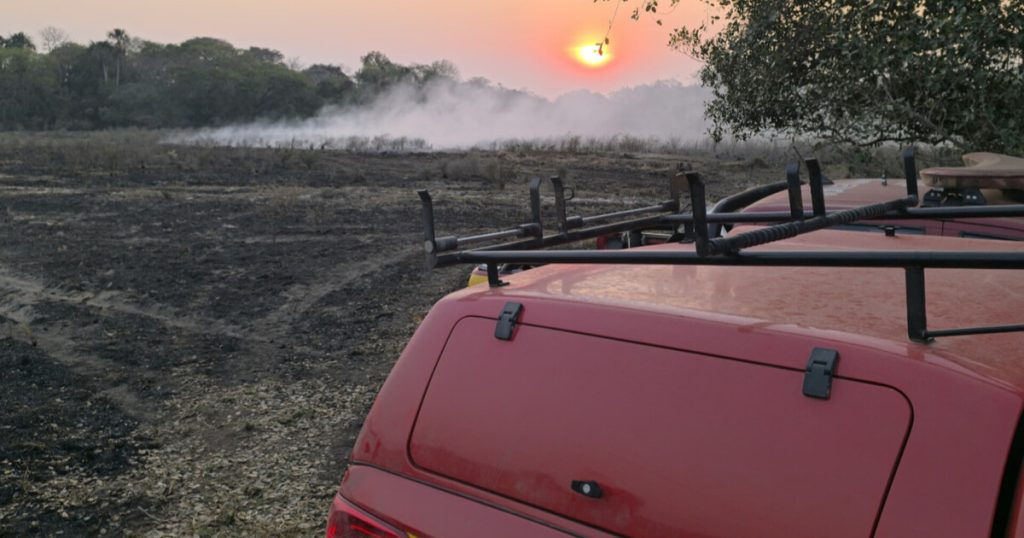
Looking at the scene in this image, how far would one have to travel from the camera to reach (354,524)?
7.00 feet

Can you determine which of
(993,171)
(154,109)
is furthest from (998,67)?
(154,109)

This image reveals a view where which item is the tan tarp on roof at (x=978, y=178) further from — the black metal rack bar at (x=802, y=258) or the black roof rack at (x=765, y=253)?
the black metal rack bar at (x=802, y=258)

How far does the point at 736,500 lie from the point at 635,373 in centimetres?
33

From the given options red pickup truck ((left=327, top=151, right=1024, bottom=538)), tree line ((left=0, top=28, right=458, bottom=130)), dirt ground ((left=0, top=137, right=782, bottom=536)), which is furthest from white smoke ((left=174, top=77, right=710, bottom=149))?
red pickup truck ((left=327, top=151, right=1024, bottom=538))

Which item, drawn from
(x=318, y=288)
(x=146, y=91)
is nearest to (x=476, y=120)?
(x=146, y=91)

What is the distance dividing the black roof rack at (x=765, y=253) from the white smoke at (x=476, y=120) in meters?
52.6

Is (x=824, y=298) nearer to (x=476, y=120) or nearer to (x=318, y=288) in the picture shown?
(x=318, y=288)

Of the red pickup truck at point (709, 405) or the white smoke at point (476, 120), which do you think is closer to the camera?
A: the red pickup truck at point (709, 405)

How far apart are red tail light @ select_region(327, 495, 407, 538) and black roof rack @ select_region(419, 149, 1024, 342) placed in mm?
660

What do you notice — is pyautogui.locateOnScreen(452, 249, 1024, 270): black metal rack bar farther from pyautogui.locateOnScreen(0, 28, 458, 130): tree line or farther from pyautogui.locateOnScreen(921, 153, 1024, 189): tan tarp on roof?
pyautogui.locateOnScreen(0, 28, 458, 130): tree line

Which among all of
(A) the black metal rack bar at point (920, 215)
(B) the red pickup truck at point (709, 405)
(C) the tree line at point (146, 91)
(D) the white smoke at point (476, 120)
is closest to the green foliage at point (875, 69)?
(A) the black metal rack bar at point (920, 215)

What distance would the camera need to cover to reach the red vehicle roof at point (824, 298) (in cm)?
162

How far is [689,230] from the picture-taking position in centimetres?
335

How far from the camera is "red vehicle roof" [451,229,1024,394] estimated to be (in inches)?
63.7
